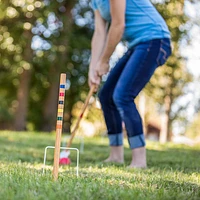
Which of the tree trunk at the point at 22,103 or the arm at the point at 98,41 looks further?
the tree trunk at the point at 22,103

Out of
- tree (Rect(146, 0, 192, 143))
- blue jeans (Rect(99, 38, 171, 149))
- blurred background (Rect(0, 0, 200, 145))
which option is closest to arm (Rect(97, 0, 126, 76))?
blue jeans (Rect(99, 38, 171, 149))

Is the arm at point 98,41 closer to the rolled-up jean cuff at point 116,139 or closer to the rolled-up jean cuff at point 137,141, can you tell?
the rolled-up jean cuff at point 116,139

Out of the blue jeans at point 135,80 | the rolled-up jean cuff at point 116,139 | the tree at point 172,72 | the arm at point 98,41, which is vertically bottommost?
the rolled-up jean cuff at point 116,139

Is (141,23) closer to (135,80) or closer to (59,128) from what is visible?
(135,80)

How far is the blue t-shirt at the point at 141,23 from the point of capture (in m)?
3.32

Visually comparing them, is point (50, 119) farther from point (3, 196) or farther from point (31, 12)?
point (3, 196)

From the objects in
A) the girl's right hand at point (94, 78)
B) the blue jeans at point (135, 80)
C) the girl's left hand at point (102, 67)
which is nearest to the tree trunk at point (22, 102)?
the girl's right hand at point (94, 78)

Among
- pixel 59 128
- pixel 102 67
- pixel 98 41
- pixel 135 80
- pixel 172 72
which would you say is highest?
pixel 172 72

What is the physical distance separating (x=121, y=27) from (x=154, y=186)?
4.70ft

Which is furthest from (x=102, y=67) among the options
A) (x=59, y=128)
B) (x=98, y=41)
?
(x=59, y=128)

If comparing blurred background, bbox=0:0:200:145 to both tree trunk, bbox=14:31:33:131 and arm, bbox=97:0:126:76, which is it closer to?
tree trunk, bbox=14:31:33:131

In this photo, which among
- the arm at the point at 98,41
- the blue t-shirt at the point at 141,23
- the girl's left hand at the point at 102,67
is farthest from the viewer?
the arm at the point at 98,41

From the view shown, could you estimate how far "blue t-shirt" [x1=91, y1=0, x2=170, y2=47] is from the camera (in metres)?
3.32

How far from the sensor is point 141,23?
3.36 metres
